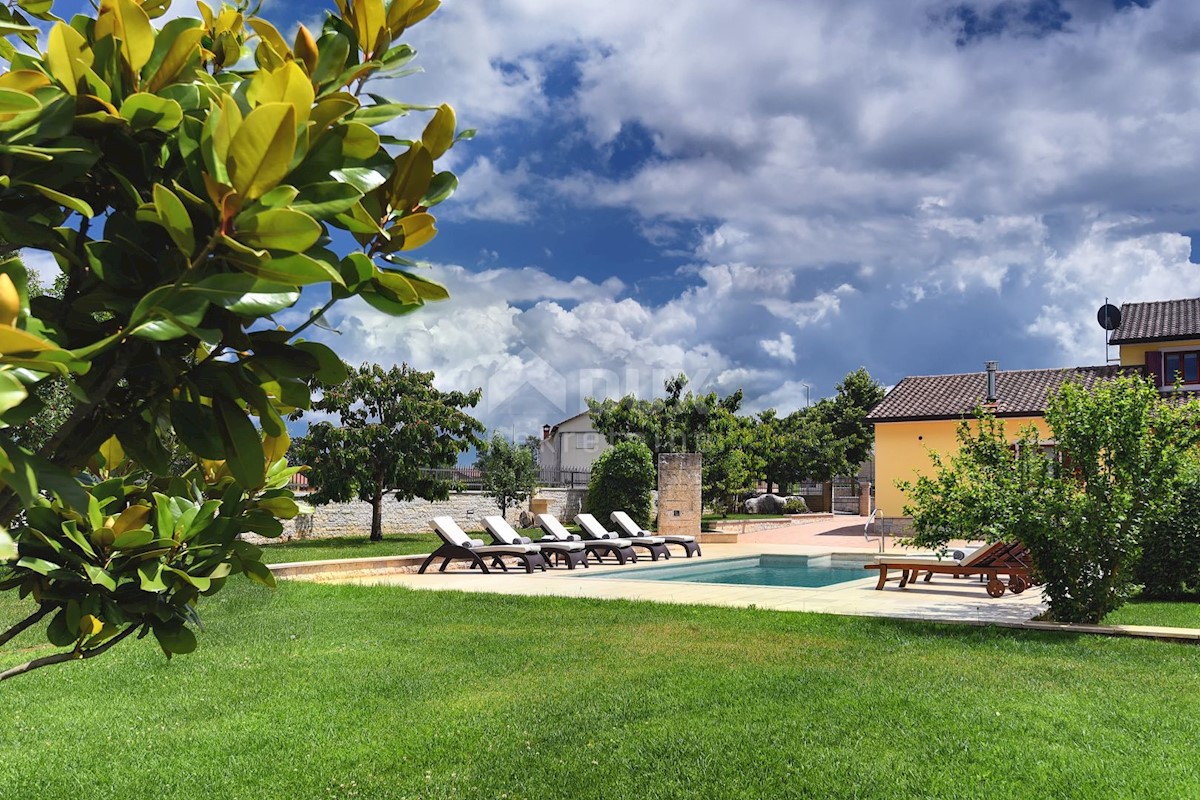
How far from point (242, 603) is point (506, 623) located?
384 cm

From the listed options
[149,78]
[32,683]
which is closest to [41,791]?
[32,683]

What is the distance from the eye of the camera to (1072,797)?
4.74 metres

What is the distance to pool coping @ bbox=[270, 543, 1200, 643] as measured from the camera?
34.3 ft

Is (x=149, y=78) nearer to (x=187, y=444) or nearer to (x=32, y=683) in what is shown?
(x=187, y=444)

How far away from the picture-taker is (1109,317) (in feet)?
111

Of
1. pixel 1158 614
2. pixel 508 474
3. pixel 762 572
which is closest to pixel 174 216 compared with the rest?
pixel 1158 614

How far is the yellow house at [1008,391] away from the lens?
30.8 meters

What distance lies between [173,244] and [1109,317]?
3801 centimetres

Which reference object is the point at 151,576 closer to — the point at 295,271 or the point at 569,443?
the point at 295,271

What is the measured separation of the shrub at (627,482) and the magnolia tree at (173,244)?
25.7 metres

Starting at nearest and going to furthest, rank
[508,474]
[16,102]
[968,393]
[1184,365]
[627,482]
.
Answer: [16,102] < [627,482] < [508,474] < [1184,365] < [968,393]

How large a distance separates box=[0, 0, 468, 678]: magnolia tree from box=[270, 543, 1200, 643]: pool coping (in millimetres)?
10055

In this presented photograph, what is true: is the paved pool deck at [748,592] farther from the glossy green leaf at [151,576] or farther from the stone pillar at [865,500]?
the stone pillar at [865,500]

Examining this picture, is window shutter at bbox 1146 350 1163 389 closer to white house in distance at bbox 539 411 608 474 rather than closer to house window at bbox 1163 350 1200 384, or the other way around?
house window at bbox 1163 350 1200 384
